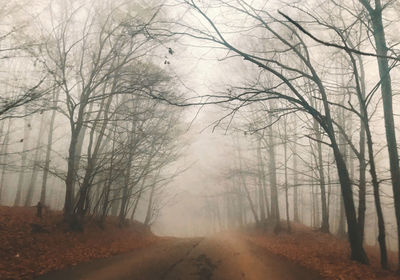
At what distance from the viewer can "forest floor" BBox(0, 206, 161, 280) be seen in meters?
6.27

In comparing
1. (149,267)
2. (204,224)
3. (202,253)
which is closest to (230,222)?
(204,224)

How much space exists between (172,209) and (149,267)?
64902mm

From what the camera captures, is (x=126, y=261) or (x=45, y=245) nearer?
(x=126, y=261)

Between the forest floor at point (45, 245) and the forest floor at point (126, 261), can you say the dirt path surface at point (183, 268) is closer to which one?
the forest floor at point (126, 261)

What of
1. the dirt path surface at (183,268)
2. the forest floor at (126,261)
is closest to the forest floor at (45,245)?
the forest floor at (126,261)

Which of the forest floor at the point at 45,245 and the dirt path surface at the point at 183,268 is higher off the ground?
the forest floor at the point at 45,245

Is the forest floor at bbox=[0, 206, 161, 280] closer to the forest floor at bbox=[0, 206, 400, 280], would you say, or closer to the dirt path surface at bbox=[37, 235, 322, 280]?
the forest floor at bbox=[0, 206, 400, 280]

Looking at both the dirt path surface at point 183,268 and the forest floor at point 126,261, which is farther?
the forest floor at point 126,261

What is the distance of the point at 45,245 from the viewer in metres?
8.01

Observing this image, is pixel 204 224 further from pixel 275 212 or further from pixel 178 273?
pixel 178 273

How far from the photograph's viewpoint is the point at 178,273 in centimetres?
625

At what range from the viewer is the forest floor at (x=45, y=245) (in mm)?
6271

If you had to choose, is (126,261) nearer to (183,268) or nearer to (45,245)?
(183,268)

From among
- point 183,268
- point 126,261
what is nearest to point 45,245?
point 126,261
